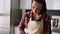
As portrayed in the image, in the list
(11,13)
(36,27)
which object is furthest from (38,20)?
(11,13)

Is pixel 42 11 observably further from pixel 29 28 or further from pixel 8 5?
pixel 8 5

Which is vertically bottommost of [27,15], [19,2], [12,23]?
[12,23]

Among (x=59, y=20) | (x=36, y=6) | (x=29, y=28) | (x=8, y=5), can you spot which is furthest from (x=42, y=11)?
(x=8, y=5)

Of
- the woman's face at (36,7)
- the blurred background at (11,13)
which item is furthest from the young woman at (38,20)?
the blurred background at (11,13)

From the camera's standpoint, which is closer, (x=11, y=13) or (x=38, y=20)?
(x=38, y=20)

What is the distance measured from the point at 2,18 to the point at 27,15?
23.6 inches

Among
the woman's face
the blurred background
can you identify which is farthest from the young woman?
the blurred background

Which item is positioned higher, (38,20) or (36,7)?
(36,7)

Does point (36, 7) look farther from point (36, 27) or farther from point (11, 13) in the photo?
point (11, 13)

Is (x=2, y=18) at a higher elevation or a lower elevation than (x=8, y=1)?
lower

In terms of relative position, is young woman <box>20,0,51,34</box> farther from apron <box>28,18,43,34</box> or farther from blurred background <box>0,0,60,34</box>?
blurred background <box>0,0,60,34</box>

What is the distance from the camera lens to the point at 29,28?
1122mm

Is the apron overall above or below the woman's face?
below

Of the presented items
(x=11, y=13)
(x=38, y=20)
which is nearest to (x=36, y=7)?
(x=38, y=20)
